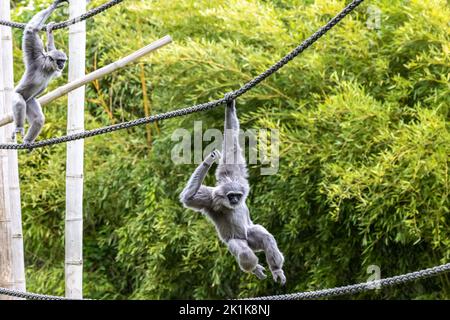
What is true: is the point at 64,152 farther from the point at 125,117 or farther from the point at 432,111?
the point at 432,111

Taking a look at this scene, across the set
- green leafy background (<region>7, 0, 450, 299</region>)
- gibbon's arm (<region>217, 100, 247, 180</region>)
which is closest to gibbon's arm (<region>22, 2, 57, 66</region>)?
gibbon's arm (<region>217, 100, 247, 180</region>)

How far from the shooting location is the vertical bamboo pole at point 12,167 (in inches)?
213

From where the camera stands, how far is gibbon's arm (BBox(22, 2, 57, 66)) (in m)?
4.44

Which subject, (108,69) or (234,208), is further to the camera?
(108,69)

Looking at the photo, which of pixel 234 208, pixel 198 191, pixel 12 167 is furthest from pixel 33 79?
pixel 234 208

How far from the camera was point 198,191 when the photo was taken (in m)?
4.03

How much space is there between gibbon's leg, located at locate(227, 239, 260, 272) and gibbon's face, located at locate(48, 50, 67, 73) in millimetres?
1591

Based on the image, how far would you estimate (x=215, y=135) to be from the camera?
6566 mm

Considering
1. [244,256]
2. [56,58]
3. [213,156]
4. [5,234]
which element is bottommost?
[244,256]

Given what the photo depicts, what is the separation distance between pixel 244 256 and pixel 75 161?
217 cm

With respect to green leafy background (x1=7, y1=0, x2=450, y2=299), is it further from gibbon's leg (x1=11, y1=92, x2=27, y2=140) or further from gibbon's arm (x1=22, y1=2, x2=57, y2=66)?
gibbon's leg (x1=11, y1=92, x2=27, y2=140)

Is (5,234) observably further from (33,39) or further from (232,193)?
(232,193)

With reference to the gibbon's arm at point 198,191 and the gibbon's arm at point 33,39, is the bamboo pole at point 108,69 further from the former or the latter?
Answer: the gibbon's arm at point 198,191
